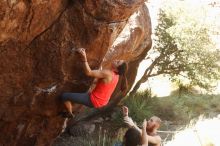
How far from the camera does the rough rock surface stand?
24.1 feet

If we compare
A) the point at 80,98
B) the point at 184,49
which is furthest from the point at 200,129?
the point at 80,98

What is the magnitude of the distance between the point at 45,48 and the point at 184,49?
27.9 feet

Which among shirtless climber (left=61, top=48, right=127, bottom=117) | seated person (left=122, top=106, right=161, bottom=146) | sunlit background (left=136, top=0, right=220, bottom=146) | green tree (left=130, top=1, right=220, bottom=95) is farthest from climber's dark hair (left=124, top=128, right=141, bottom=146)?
green tree (left=130, top=1, right=220, bottom=95)

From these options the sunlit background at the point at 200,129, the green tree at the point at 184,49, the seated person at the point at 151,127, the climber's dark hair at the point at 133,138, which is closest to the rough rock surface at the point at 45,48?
the seated person at the point at 151,127

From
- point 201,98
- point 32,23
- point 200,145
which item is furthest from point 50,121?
point 201,98

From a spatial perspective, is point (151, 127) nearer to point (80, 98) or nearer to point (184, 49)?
point (80, 98)

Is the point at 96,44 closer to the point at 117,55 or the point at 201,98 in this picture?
the point at 117,55

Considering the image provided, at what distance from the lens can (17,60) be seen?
26.9 ft

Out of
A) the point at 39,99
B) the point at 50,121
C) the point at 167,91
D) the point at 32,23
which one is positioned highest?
the point at 32,23

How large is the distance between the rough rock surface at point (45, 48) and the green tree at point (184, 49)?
7.26 m

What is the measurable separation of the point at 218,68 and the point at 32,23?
1002 centimetres

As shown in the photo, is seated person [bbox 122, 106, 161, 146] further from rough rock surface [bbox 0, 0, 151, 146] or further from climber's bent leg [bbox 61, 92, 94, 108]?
rough rock surface [bbox 0, 0, 151, 146]

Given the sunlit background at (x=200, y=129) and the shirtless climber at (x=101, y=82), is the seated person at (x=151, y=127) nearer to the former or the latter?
the shirtless climber at (x=101, y=82)

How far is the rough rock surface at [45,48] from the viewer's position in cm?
736
